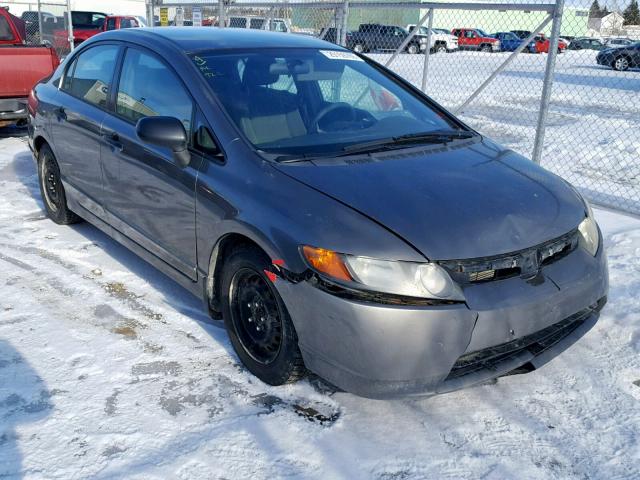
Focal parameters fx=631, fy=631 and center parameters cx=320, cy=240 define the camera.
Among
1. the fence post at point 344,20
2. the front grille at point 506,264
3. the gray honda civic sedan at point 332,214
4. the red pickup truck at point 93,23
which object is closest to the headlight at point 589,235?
the gray honda civic sedan at point 332,214

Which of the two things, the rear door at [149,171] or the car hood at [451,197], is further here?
the rear door at [149,171]

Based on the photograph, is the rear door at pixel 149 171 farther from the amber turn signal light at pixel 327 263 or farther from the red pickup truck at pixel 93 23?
the red pickup truck at pixel 93 23

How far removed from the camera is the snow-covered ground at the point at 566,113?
757 cm

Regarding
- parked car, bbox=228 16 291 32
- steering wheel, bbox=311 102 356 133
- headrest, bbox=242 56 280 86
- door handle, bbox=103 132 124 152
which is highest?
parked car, bbox=228 16 291 32

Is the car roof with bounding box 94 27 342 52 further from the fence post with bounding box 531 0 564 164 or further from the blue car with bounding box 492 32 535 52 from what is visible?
the blue car with bounding box 492 32 535 52

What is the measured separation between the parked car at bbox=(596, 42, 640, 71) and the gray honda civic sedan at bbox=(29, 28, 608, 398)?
72.8 feet

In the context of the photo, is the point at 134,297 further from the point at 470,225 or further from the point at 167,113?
the point at 470,225

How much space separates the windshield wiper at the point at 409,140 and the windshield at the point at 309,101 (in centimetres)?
6

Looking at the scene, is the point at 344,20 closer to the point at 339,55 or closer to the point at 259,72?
the point at 339,55

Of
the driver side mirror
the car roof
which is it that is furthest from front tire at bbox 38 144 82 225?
the driver side mirror

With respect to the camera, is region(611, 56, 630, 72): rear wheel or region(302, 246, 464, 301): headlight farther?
region(611, 56, 630, 72): rear wheel

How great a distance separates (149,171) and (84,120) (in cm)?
112

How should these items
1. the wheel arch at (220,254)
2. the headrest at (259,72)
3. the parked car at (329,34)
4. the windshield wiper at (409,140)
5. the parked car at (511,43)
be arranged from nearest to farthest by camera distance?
1. the wheel arch at (220,254)
2. the windshield wiper at (409,140)
3. the headrest at (259,72)
4. the parked car at (329,34)
5. the parked car at (511,43)

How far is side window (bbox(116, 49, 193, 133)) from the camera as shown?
141 inches
